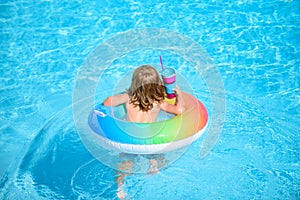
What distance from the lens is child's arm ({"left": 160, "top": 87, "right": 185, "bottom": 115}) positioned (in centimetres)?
414

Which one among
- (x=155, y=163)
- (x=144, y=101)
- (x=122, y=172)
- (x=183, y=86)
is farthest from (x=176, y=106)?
(x=122, y=172)

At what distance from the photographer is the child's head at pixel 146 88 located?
3900mm

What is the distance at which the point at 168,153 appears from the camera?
4375mm

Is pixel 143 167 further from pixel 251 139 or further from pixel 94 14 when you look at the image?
pixel 94 14

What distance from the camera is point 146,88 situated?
394cm

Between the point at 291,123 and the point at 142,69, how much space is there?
6.80 ft

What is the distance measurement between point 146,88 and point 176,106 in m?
0.39

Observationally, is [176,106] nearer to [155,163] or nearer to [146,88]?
[146,88]

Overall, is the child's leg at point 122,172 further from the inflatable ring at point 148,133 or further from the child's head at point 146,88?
the child's head at point 146,88

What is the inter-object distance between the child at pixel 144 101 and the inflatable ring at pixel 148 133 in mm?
176

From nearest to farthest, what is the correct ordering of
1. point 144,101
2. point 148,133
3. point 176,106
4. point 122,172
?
point 148,133, point 144,101, point 176,106, point 122,172

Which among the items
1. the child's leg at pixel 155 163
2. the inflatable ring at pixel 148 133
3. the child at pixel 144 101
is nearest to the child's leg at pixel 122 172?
the child at pixel 144 101

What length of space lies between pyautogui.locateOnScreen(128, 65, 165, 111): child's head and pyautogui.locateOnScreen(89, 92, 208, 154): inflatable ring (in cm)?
21

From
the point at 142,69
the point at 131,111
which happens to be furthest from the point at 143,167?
the point at 142,69
